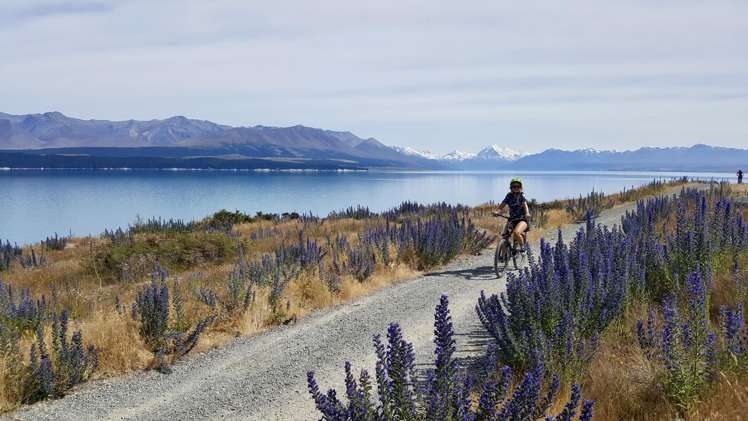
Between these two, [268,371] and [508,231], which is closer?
[268,371]

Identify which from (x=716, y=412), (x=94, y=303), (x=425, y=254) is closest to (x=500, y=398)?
(x=716, y=412)

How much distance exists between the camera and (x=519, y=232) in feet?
39.1

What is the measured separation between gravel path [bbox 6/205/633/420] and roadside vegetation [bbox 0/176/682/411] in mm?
313

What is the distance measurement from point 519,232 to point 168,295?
7.18m

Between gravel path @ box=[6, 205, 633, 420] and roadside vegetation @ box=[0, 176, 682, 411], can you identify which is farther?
roadside vegetation @ box=[0, 176, 682, 411]

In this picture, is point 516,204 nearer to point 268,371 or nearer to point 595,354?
point 268,371

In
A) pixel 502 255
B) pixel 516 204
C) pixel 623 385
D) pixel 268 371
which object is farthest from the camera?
pixel 516 204

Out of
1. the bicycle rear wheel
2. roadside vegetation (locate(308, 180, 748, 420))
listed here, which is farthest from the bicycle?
roadside vegetation (locate(308, 180, 748, 420))

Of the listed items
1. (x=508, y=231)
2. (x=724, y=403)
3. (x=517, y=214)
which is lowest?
(x=724, y=403)

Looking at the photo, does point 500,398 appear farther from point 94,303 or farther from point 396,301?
point 94,303

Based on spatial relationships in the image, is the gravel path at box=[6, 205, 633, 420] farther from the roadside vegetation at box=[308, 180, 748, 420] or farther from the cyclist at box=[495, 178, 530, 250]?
the cyclist at box=[495, 178, 530, 250]

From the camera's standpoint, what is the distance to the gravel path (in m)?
5.34

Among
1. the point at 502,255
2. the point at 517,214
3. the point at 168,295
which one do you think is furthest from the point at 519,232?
the point at 168,295

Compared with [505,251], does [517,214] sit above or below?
above
